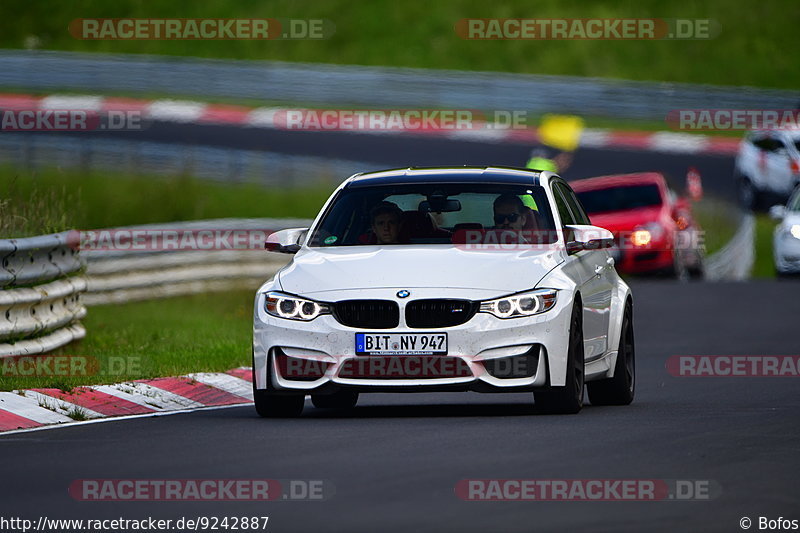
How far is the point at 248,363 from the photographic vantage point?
15.9m

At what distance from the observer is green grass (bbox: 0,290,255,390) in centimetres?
1410

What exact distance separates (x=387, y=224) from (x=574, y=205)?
6.32 ft

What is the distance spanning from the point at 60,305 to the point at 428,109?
30226 mm

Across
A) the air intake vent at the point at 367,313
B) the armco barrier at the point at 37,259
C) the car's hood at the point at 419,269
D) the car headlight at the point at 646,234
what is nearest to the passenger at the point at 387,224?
the car's hood at the point at 419,269

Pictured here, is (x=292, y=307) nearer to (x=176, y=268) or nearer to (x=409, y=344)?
(x=409, y=344)

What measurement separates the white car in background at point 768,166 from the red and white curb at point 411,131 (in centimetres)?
785

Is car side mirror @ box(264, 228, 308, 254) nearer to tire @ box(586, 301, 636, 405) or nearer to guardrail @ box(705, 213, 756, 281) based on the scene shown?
tire @ box(586, 301, 636, 405)

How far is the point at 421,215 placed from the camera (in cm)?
1245

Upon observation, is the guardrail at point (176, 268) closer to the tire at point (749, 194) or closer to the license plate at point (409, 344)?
the license plate at point (409, 344)

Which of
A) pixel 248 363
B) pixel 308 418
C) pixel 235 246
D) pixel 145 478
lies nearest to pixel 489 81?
pixel 235 246

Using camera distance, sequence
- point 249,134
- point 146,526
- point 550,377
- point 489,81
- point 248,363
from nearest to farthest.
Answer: point 146,526 → point 550,377 → point 248,363 → point 249,134 → point 489,81

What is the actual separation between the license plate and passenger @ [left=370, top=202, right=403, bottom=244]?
42.8 inches

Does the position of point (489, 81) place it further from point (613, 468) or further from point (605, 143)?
point (613, 468)

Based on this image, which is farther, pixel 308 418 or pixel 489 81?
pixel 489 81
